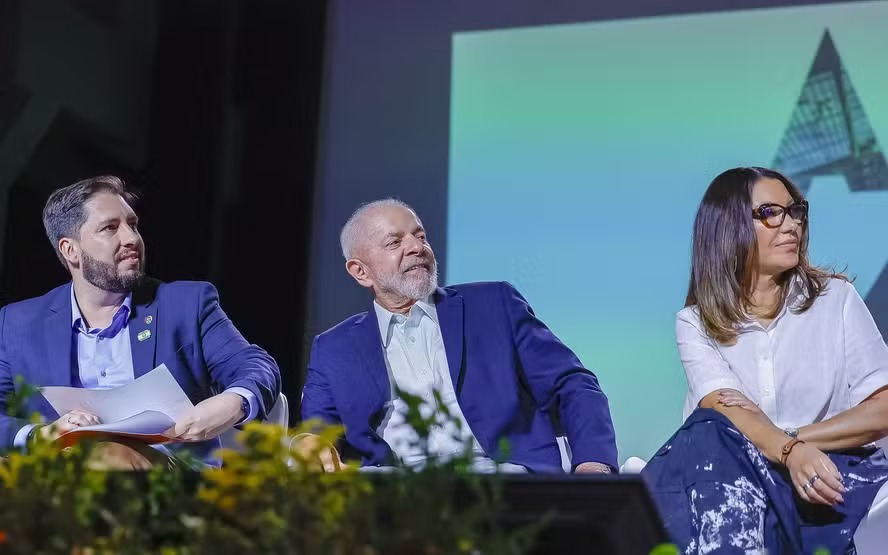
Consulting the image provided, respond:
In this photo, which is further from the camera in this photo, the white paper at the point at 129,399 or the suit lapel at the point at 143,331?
the suit lapel at the point at 143,331

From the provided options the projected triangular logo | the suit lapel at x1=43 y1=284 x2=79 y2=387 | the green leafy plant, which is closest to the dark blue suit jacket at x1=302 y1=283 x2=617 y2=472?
the suit lapel at x1=43 y1=284 x2=79 y2=387

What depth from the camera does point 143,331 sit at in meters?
3.56

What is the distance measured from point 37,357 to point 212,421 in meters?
0.73

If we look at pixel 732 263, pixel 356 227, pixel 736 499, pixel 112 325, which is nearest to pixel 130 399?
pixel 112 325

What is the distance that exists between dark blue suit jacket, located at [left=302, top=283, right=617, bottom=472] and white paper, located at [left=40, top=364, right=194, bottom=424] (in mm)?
437

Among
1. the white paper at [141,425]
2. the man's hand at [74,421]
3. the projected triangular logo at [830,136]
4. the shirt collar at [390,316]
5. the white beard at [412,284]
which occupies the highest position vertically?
the projected triangular logo at [830,136]

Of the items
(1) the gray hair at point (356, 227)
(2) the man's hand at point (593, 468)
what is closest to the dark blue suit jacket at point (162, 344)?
(1) the gray hair at point (356, 227)

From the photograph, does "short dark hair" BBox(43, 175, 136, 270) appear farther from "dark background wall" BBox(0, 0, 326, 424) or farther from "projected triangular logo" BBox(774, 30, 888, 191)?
"projected triangular logo" BBox(774, 30, 888, 191)

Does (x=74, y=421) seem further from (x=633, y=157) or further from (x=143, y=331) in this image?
(x=633, y=157)

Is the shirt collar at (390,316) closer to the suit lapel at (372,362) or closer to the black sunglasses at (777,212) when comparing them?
the suit lapel at (372,362)

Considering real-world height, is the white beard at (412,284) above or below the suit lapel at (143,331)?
above

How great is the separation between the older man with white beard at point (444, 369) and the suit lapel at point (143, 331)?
463 mm

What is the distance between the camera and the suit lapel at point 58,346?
3.50 meters

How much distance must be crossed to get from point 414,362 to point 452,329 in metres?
0.15
